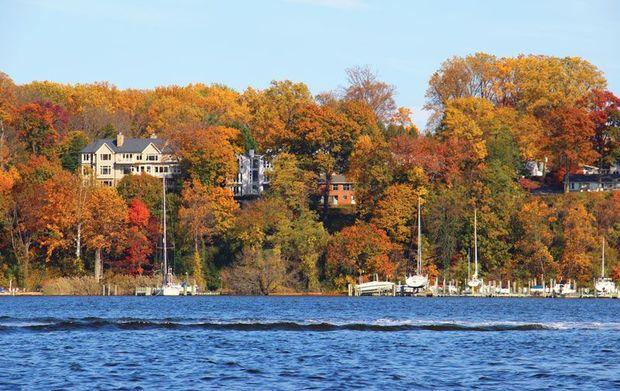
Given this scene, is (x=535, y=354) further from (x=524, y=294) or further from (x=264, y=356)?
(x=524, y=294)

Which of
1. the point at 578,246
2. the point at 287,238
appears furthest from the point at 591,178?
the point at 287,238

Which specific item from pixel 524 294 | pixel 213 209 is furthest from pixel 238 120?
pixel 524 294

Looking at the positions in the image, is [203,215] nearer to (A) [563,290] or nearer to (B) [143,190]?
(B) [143,190]

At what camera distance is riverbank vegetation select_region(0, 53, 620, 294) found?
130 meters

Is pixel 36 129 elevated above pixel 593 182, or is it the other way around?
pixel 36 129

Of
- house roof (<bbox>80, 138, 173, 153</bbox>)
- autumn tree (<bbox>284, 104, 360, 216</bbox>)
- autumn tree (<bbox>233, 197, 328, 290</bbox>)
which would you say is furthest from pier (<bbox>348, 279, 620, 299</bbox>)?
house roof (<bbox>80, 138, 173, 153</bbox>)

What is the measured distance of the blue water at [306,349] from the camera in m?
45.0

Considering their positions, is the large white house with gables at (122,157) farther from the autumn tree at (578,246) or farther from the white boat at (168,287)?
the autumn tree at (578,246)

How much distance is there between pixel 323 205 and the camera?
5930 inches

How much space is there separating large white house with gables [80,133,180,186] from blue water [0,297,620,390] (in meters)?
70.5

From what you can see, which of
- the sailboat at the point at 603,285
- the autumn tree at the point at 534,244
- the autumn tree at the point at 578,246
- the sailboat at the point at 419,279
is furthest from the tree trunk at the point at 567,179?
the sailboat at the point at 419,279

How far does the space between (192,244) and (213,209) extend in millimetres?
4672

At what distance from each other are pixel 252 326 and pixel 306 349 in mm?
14671

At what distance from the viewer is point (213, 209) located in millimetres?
137250
